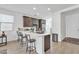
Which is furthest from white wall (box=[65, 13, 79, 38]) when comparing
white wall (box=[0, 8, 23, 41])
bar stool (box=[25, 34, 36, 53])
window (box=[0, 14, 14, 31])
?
window (box=[0, 14, 14, 31])

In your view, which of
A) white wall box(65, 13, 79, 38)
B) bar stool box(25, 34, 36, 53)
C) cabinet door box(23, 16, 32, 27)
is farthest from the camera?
white wall box(65, 13, 79, 38)

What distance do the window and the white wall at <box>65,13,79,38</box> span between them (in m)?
1.97

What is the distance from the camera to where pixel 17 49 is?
275cm

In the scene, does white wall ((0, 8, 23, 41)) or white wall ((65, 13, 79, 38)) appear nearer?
white wall ((0, 8, 23, 41))

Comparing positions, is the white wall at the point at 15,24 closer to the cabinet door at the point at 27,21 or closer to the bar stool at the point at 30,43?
the cabinet door at the point at 27,21

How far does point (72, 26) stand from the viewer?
330 centimetres

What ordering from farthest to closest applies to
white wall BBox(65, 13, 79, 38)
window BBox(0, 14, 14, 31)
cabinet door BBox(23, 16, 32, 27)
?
white wall BBox(65, 13, 79, 38)
cabinet door BBox(23, 16, 32, 27)
window BBox(0, 14, 14, 31)

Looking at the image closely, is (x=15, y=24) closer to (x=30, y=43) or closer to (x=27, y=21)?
(x=27, y=21)

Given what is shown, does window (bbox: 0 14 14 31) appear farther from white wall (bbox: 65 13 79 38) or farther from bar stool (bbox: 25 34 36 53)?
white wall (bbox: 65 13 79 38)

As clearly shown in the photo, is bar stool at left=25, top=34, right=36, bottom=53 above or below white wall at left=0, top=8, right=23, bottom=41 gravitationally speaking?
below

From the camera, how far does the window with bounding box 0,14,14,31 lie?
2.64m

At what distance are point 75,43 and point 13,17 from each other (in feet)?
7.47
